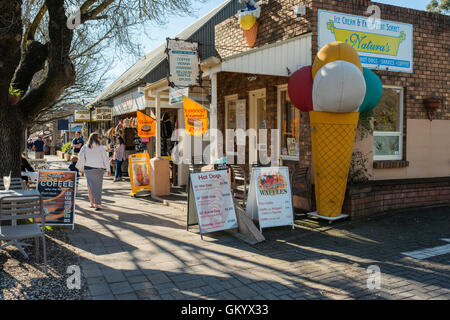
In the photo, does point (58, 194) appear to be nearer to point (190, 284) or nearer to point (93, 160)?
point (93, 160)

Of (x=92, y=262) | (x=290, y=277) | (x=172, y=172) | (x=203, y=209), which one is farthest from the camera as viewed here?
(x=172, y=172)

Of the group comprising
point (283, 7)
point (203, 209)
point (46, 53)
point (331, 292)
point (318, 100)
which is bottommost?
point (331, 292)

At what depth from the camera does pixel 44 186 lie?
6.66m

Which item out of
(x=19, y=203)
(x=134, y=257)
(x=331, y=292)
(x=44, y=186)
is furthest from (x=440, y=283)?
(x=44, y=186)

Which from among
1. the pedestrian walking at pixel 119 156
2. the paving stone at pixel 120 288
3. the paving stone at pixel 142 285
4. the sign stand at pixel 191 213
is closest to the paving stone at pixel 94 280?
the paving stone at pixel 120 288

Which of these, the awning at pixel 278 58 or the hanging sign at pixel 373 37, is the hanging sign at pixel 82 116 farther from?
the hanging sign at pixel 373 37

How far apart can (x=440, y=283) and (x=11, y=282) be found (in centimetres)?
488

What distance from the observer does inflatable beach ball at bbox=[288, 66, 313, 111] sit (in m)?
6.84

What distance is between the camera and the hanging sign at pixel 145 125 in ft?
39.3

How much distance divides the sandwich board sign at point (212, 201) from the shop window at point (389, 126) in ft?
12.9

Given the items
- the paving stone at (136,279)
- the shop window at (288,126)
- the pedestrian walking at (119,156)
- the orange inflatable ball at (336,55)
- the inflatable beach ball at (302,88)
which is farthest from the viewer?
the pedestrian walking at (119,156)

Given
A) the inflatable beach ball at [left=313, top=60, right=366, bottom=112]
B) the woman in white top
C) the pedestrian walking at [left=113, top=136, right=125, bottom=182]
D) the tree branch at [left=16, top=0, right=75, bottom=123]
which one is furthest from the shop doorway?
the pedestrian walking at [left=113, top=136, right=125, bottom=182]

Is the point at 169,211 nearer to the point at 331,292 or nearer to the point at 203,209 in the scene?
the point at 203,209

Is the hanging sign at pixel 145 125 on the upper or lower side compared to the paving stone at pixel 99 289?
upper
